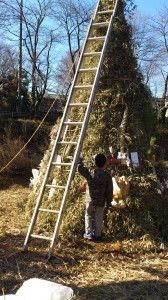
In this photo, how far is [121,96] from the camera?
7160 millimetres

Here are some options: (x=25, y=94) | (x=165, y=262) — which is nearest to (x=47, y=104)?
(x=25, y=94)

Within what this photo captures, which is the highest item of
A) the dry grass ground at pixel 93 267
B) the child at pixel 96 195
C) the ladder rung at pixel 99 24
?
the ladder rung at pixel 99 24

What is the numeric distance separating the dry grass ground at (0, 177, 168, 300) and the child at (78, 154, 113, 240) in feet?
0.79

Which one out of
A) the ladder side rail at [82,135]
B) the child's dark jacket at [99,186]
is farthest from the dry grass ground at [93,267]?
the child's dark jacket at [99,186]

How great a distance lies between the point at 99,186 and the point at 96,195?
0.49ft

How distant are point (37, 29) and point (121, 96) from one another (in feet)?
61.6

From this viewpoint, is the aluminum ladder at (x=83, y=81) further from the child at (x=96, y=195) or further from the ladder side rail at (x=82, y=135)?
the child at (x=96, y=195)

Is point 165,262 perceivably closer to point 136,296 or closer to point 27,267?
point 136,296

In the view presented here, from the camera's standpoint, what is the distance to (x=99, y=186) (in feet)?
20.2

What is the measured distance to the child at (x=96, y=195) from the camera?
6148 mm

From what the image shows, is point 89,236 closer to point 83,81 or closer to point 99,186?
point 99,186

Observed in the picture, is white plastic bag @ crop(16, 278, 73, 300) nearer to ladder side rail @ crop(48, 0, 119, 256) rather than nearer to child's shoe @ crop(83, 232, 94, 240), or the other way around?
ladder side rail @ crop(48, 0, 119, 256)

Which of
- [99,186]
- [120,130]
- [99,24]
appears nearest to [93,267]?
[99,186]

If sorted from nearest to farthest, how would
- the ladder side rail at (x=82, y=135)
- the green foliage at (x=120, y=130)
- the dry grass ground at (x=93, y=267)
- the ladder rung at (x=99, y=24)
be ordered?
1. the dry grass ground at (x=93, y=267)
2. the ladder side rail at (x=82, y=135)
3. the green foliage at (x=120, y=130)
4. the ladder rung at (x=99, y=24)
